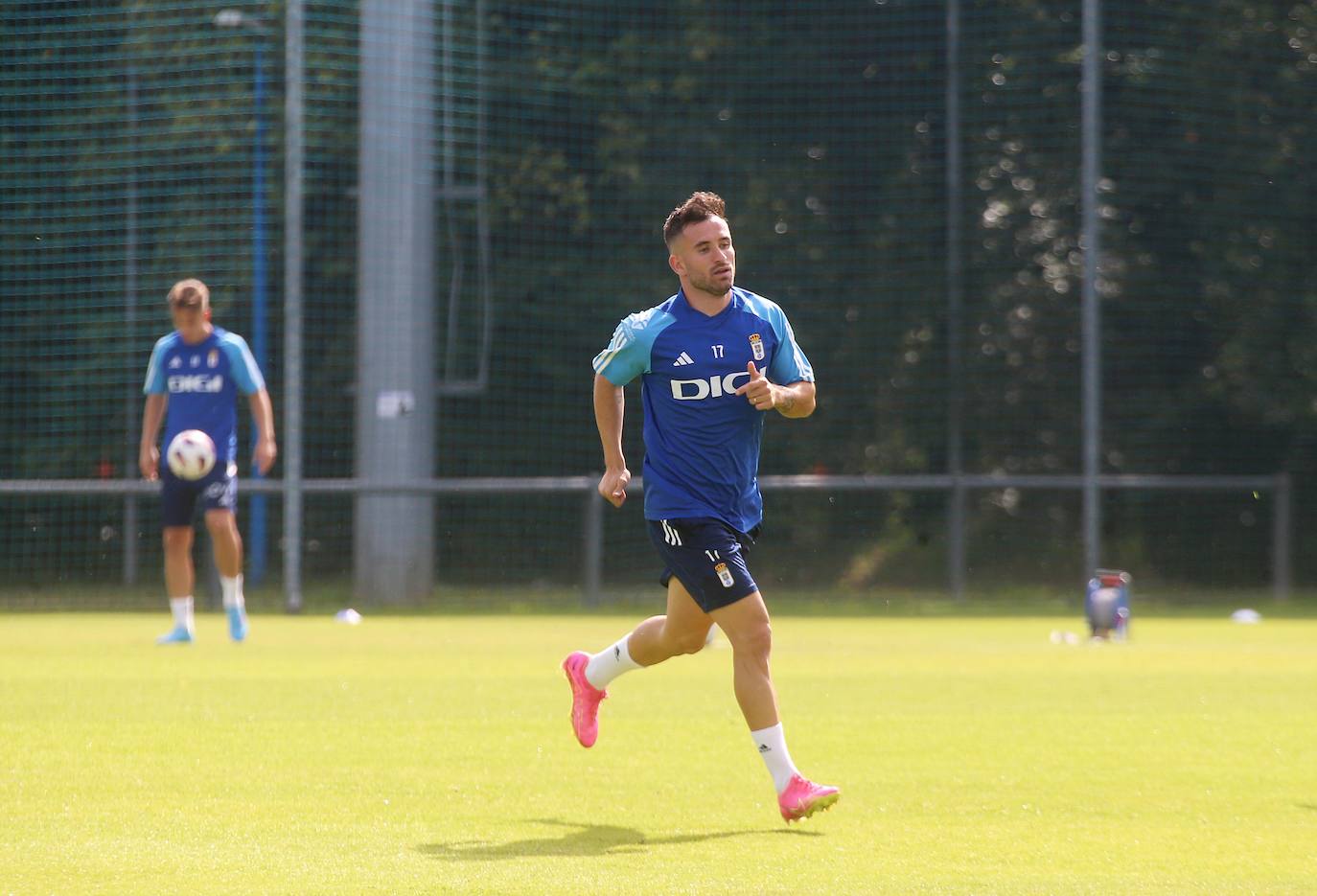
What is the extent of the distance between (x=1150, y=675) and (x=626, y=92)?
1107 cm

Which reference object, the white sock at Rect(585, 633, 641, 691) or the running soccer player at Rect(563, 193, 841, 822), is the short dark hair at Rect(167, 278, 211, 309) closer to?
the white sock at Rect(585, 633, 641, 691)

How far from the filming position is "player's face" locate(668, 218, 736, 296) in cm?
609

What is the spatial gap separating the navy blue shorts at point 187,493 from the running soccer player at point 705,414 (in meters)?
6.26

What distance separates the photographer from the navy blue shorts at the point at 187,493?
12.0 meters

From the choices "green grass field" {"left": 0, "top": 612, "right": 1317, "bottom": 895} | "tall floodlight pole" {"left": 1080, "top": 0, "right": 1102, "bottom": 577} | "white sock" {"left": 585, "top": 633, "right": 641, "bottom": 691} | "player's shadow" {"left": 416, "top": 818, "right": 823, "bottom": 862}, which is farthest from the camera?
"tall floodlight pole" {"left": 1080, "top": 0, "right": 1102, "bottom": 577}

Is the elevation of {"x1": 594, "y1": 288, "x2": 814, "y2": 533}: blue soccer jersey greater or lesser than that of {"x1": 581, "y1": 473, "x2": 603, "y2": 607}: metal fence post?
greater

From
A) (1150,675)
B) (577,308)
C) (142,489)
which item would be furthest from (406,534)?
(1150,675)

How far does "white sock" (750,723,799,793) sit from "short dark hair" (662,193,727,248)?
158 cm

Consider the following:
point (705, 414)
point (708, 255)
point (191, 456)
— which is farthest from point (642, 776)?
point (191, 456)

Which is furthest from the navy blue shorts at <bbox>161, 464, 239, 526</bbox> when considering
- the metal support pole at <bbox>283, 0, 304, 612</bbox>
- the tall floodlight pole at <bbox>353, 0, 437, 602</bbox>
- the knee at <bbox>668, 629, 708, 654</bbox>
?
the knee at <bbox>668, 629, 708, 654</bbox>

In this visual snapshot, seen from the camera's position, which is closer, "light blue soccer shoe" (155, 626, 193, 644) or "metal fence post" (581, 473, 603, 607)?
"light blue soccer shoe" (155, 626, 193, 644)

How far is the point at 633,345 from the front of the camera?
6.12 meters

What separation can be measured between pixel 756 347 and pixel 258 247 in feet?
44.8

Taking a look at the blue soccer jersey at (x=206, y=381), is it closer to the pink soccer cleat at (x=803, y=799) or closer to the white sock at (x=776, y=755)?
the white sock at (x=776, y=755)
